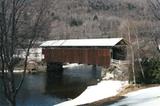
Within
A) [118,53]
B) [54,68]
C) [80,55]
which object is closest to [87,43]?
[80,55]

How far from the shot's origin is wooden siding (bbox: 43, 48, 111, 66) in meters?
52.1

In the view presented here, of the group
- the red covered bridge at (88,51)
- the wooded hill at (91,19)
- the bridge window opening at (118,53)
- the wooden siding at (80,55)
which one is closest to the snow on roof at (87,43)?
the red covered bridge at (88,51)

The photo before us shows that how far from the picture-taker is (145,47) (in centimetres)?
4859

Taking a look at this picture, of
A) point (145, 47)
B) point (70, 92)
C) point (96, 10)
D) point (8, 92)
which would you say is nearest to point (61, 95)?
point (70, 92)

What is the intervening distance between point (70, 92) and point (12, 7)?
26.9 m

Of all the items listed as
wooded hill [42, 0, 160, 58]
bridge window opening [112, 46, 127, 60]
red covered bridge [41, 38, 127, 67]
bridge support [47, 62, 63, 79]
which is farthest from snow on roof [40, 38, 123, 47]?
wooded hill [42, 0, 160, 58]

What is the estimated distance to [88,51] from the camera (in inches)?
2142

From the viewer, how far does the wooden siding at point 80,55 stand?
171ft

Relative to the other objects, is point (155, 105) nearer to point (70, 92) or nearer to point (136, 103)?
point (136, 103)

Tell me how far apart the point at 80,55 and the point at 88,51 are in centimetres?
204

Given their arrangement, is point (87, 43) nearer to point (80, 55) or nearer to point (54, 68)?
point (80, 55)

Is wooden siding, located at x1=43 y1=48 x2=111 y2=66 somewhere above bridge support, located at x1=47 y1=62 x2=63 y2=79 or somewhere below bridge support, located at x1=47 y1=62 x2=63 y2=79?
above

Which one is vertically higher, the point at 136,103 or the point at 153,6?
the point at 153,6

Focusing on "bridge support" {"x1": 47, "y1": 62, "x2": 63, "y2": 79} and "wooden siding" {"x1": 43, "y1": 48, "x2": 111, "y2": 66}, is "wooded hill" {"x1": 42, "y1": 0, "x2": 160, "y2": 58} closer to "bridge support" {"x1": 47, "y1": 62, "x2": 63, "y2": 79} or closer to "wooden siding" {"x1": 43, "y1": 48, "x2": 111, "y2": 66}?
"bridge support" {"x1": 47, "y1": 62, "x2": 63, "y2": 79}
